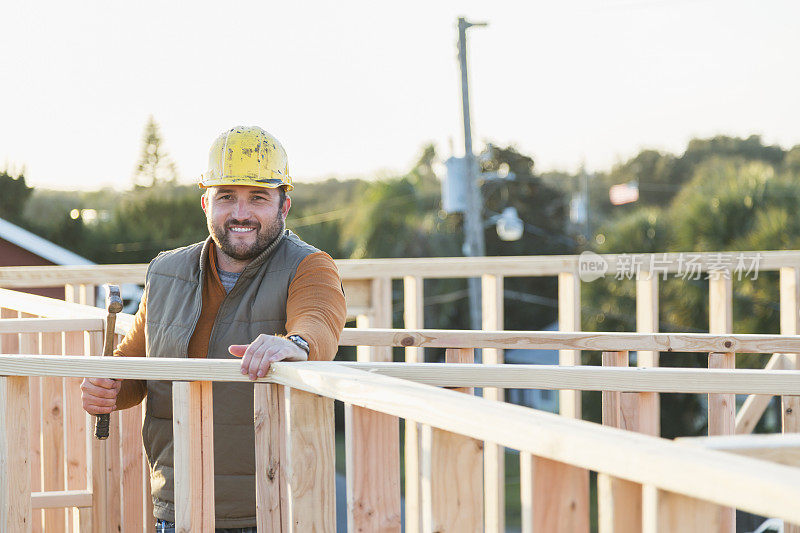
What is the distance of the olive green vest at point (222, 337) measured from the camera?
2729 mm

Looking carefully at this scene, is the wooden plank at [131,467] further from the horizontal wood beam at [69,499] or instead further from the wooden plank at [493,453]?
the wooden plank at [493,453]

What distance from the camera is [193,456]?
88.6 inches

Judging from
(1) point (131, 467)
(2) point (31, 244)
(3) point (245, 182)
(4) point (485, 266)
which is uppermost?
(2) point (31, 244)

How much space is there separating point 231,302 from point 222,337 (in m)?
0.10

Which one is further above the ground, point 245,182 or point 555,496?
point 245,182

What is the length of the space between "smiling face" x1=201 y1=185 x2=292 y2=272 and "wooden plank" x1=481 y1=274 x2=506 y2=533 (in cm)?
82

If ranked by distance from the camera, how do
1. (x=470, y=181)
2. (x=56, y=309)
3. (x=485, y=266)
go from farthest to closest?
1. (x=470, y=181)
2. (x=485, y=266)
3. (x=56, y=309)

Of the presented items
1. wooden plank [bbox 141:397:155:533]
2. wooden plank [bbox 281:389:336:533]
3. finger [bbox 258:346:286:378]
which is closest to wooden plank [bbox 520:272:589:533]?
wooden plank [bbox 281:389:336:533]

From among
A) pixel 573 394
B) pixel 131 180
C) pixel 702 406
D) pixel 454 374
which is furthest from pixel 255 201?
pixel 131 180

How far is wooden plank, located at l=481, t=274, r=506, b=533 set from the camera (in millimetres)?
3346

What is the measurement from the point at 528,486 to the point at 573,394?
11.1 feet

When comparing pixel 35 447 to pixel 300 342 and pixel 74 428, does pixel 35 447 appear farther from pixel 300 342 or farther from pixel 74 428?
pixel 300 342

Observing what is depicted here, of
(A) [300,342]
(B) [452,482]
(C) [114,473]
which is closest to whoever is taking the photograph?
(B) [452,482]

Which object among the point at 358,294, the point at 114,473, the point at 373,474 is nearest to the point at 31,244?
the point at 358,294
